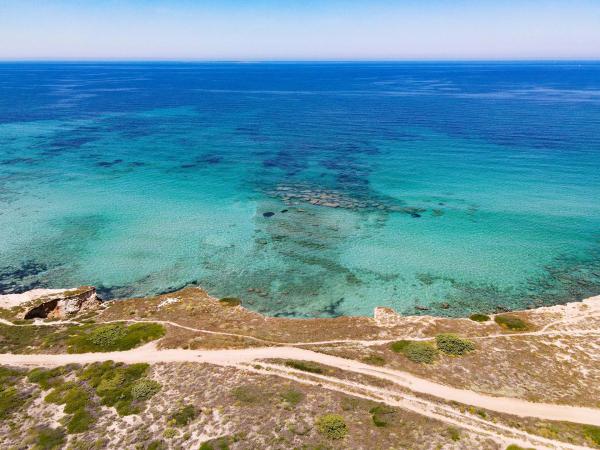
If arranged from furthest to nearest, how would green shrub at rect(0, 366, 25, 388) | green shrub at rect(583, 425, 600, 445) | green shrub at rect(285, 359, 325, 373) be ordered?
1. green shrub at rect(285, 359, 325, 373)
2. green shrub at rect(0, 366, 25, 388)
3. green shrub at rect(583, 425, 600, 445)

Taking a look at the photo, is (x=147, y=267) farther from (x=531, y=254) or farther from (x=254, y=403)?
(x=531, y=254)

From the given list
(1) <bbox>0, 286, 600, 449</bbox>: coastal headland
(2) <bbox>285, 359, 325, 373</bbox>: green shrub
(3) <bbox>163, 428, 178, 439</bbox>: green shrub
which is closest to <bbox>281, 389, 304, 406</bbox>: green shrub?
(1) <bbox>0, 286, 600, 449</bbox>: coastal headland

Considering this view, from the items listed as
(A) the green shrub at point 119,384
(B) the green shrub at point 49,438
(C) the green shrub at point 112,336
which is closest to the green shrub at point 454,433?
(A) the green shrub at point 119,384

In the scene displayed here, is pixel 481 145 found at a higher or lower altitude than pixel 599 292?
higher

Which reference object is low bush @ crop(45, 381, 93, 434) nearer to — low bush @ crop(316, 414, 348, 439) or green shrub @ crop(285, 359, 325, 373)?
green shrub @ crop(285, 359, 325, 373)

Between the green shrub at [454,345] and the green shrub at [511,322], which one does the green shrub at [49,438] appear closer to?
the green shrub at [454,345]

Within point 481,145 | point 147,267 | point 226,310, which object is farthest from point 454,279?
point 481,145

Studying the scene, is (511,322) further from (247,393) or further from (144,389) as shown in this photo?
(144,389)
